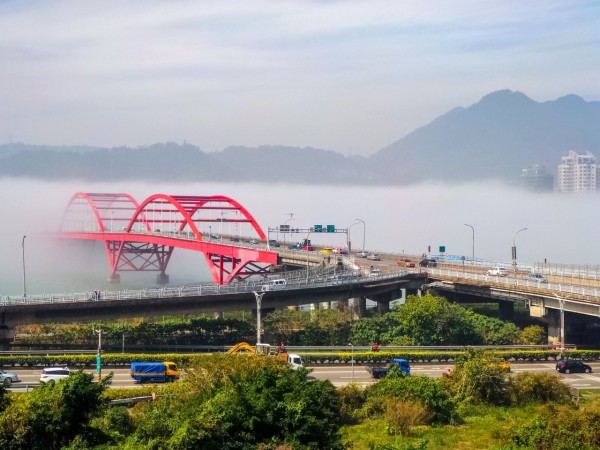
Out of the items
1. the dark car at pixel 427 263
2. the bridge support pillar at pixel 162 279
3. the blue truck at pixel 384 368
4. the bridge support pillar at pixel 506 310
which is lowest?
the bridge support pillar at pixel 162 279

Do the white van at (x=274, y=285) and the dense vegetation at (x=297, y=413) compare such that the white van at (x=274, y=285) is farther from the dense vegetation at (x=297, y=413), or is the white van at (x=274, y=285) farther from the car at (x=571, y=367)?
the dense vegetation at (x=297, y=413)

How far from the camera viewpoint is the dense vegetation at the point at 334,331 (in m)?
51.6

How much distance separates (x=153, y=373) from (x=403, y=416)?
13396mm

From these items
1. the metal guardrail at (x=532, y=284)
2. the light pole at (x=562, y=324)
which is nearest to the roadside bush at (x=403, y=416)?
the light pole at (x=562, y=324)

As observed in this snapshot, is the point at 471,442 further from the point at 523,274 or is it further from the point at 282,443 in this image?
the point at 523,274

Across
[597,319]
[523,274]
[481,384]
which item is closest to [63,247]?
[523,274]

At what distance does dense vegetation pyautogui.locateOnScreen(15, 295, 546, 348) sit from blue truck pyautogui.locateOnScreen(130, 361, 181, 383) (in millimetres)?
11196

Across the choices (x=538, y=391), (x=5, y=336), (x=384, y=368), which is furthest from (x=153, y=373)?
(x=538, y=391)

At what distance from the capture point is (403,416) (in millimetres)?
30266

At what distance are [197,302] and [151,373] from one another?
53.9 feet

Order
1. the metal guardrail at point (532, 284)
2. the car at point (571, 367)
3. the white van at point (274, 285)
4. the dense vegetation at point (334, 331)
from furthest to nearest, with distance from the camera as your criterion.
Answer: the white van at point (274, 285), the dense vegetation at point (334, 331), the metal guardrail at point (532, 284), the car at point (571, 367)

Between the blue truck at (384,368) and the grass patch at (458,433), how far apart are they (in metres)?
7.16

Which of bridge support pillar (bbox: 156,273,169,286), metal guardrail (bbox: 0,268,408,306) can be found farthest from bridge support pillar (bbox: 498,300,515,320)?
bridge support pillar (bbox: 156,273,169,286)

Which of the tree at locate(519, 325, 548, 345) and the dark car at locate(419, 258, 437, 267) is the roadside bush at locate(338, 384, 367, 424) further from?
the dark car at locate(419, 258, 437, 267)
